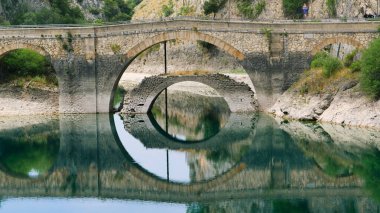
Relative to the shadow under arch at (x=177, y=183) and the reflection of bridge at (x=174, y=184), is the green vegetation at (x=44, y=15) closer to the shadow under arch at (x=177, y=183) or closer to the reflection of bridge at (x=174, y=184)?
the reflection of bridge at (x=174, y=184)

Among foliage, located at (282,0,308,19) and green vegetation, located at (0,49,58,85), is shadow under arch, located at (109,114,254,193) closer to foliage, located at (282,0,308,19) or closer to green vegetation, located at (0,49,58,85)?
A: green vegetation, located at (0,49,58,85)

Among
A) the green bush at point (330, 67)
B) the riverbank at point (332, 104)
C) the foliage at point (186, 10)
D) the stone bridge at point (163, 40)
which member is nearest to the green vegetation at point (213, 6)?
the foliage at point (186, 10)

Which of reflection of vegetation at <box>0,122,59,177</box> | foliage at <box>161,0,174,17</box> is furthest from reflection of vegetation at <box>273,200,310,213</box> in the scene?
foliage at <box>161,0,174,17</box>

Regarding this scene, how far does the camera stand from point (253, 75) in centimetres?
5131

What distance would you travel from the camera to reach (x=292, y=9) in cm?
7706

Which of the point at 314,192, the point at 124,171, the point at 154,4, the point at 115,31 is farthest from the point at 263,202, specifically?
the point at 154,4

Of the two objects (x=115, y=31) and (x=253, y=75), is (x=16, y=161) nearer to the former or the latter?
(x=115, y=31)

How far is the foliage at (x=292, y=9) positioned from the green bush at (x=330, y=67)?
28621 mm

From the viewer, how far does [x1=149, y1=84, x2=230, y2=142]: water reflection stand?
1971 inches

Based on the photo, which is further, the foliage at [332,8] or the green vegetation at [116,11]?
the green vegetation at [116,11]

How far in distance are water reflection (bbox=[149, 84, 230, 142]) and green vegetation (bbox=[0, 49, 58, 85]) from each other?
931cm

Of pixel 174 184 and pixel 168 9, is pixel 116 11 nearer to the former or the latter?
pixel 168 9

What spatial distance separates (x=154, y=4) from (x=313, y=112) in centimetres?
7648

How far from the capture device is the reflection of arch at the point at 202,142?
44562 millimetres
